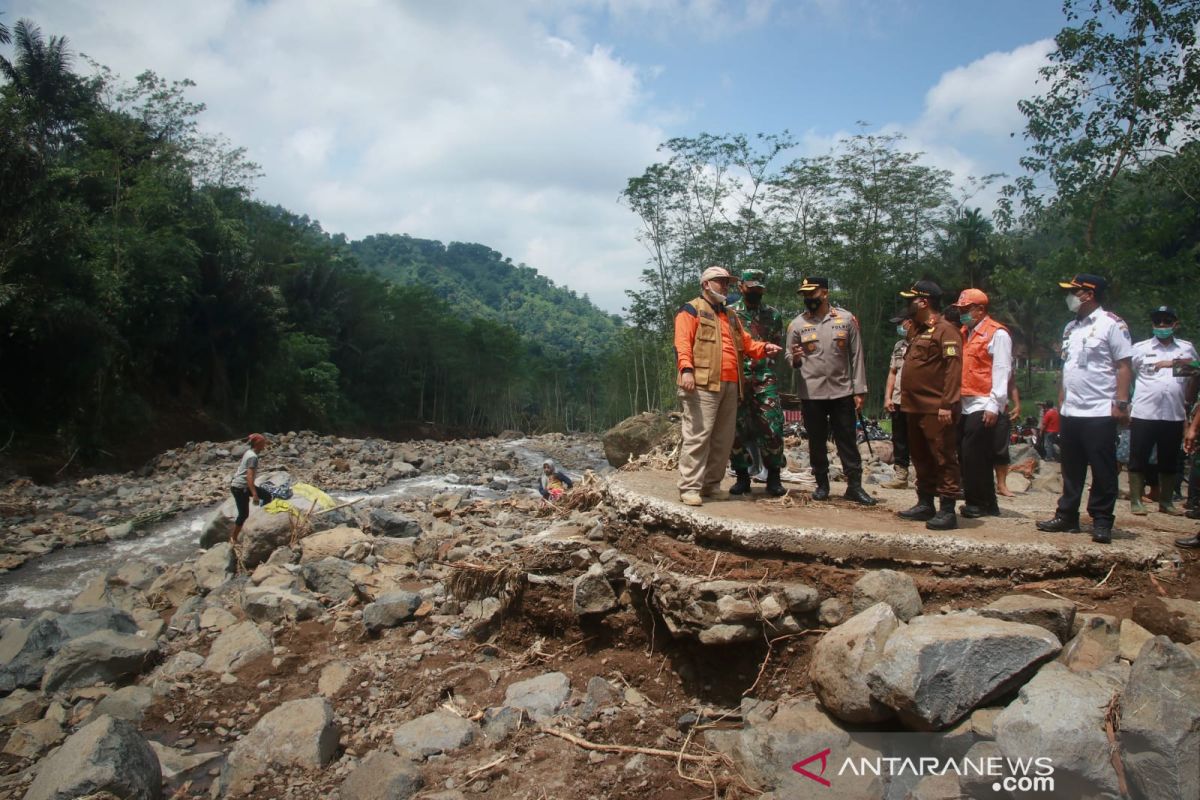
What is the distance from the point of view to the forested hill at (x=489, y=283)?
99250 mm

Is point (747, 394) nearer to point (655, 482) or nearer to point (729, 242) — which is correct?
point (655, 482)

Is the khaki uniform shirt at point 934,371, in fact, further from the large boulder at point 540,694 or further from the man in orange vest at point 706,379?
the large boulder at point 540,694

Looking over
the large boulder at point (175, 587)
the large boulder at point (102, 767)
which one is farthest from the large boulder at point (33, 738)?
the large boulder at point (175, 587)

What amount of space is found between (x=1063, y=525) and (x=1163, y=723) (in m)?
1.64

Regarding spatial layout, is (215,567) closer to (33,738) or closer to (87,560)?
(33,738)

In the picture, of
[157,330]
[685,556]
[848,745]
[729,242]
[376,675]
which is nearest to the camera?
[848,745]

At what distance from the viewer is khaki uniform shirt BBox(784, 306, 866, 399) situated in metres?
4.80

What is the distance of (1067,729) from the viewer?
2777 millimetres

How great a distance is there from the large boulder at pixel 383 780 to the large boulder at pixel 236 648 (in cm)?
226

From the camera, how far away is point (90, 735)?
4.02m

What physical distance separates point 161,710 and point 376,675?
1.52 m

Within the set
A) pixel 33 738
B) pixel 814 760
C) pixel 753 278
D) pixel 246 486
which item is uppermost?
pixel 753 278

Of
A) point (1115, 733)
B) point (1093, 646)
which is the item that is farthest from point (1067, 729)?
point (1093, 646)

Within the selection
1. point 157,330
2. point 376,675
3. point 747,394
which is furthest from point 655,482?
point 157,330
